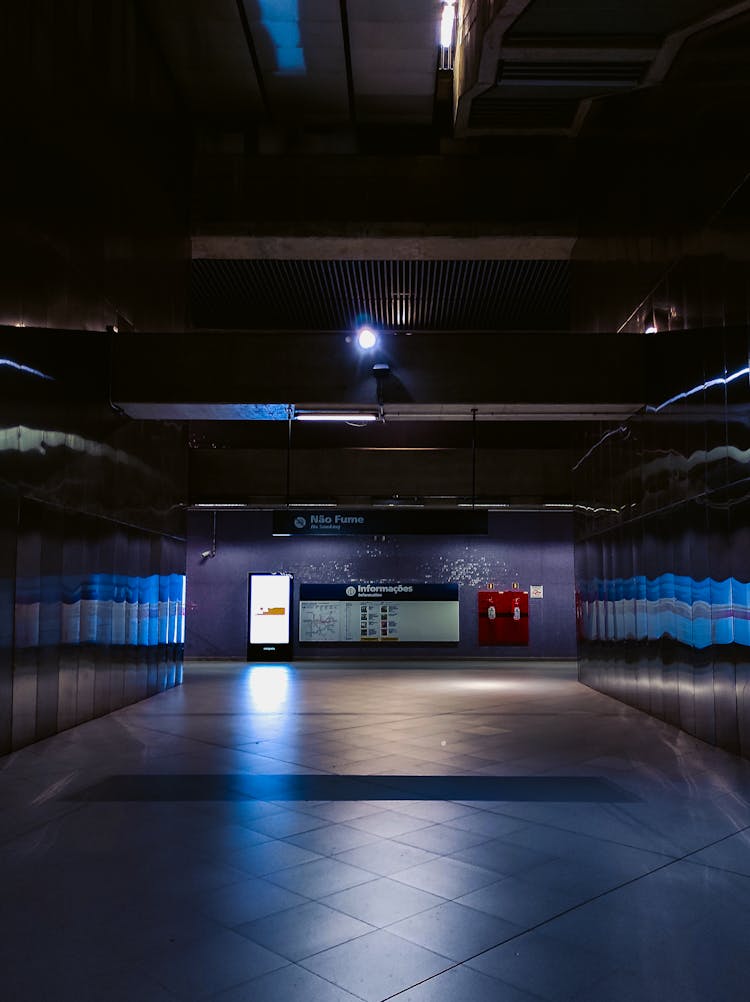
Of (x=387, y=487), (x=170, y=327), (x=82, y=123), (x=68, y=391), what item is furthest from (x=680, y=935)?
(x=387, y=487)

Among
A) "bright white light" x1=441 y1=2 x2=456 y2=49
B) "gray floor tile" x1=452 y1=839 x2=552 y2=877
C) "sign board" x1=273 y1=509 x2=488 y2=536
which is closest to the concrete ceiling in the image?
"bright white light" x1=441 y1=2 x2=456 y2=49

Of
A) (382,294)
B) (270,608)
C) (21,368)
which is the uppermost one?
(382,294)

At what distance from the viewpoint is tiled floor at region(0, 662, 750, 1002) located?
9.52 feet

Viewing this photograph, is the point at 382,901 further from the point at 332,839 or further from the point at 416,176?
the point at 416,176

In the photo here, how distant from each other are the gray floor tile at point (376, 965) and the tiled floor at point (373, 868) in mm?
12

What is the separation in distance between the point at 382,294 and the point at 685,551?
8674 mm

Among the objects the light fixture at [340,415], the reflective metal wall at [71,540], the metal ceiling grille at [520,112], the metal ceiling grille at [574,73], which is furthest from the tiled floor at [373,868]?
the metal ceiling grille at [520,112]

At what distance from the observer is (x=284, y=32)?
34.8 ft

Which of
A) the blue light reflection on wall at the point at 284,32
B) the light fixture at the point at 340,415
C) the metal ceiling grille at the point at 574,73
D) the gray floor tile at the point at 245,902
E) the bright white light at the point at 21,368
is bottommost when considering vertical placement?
the gray floor tile at the point at 245,902

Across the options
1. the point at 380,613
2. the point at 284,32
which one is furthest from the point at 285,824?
the point at 380,613

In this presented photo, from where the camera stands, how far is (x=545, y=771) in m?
6.53

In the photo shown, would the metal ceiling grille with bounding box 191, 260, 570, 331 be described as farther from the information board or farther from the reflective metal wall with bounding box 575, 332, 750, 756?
the information board

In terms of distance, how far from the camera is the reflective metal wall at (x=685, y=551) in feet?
23.8

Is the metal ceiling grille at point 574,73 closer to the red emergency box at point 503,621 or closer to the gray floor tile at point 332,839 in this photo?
the gray floor tile at point 332,839
